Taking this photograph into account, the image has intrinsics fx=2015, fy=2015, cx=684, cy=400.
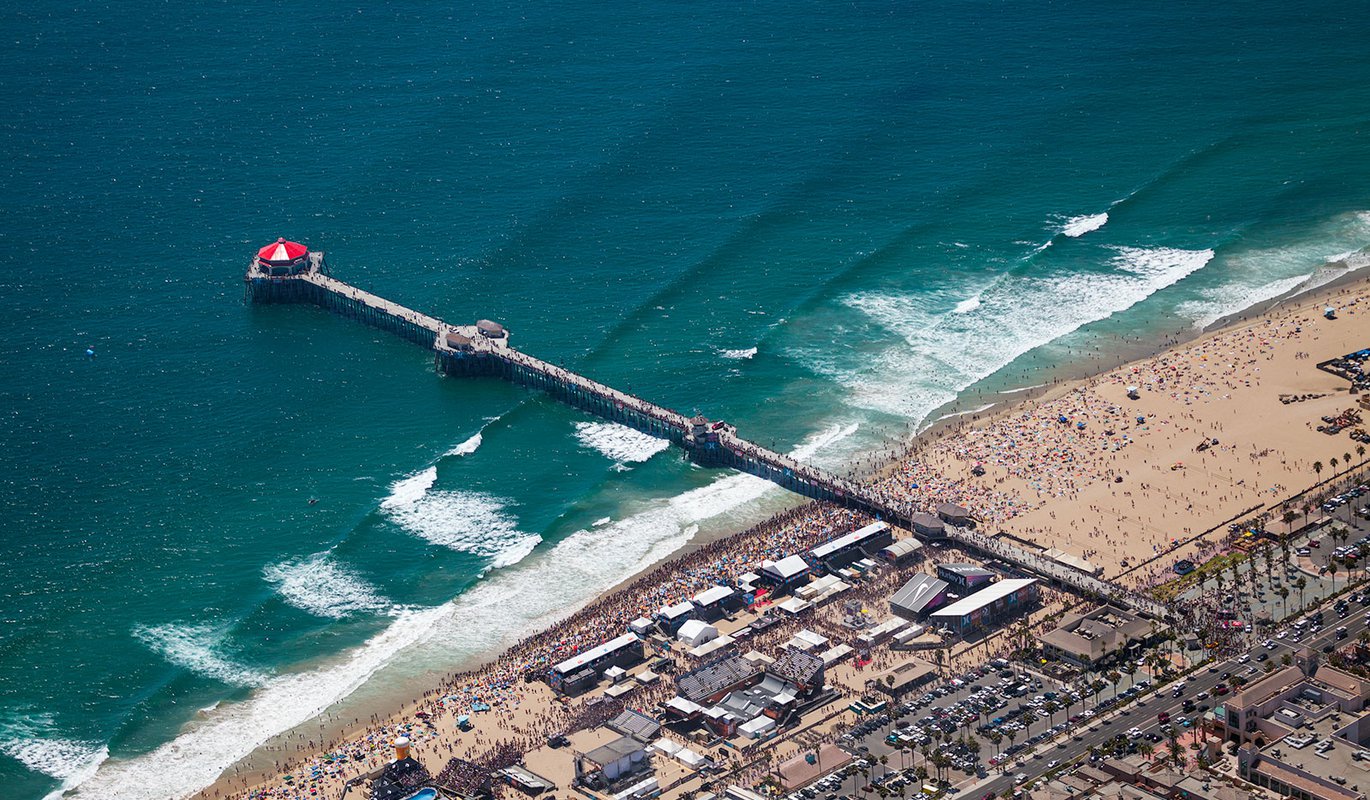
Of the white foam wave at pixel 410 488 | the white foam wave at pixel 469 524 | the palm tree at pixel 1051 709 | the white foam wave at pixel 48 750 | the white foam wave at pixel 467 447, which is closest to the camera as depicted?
the palm tree at pixel 1051 709

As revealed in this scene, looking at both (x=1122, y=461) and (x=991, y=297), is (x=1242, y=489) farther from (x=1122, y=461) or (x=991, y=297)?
(x=991, y=297)

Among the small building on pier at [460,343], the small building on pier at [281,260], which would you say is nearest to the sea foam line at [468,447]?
the small building on pier at [460,343]

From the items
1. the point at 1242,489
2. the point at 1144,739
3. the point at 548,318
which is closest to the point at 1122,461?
the point at 1242,489

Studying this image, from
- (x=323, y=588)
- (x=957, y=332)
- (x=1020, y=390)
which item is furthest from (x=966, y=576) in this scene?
(x=957, y=332)

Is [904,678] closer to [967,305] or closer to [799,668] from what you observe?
[799,668]

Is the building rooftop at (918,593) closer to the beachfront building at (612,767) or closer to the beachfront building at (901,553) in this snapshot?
the beachfront building at (901,553)

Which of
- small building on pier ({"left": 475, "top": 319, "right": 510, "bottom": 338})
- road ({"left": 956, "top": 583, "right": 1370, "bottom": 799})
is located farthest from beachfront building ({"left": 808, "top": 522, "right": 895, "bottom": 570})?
small building on pier ({"left": 475, "top": 319, "right": 510, "bottom": 338})

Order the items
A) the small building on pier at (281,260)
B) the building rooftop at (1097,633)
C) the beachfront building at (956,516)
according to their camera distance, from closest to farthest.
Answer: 1. the building rooftop at (1097,633)
2. the beachfront building at (956,516)
3. the small building on pier at (281,260)
